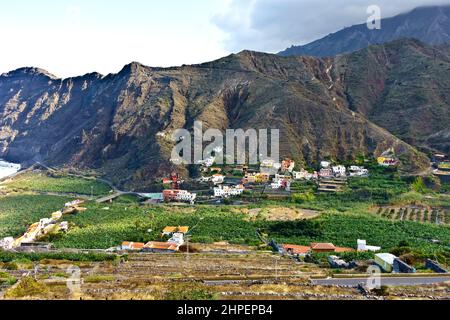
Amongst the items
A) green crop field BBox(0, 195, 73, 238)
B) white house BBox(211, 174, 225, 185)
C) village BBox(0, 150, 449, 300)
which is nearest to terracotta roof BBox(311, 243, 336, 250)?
village BBox(0, 150, 449, 300)

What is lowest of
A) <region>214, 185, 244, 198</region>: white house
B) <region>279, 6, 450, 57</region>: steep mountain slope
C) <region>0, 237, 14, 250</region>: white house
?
<region>0, 237, 14, 250</region>: white house

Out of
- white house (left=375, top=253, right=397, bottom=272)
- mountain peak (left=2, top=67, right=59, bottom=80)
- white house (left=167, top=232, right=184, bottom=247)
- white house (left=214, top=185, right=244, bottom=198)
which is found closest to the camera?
white house (left=375, top=253, right=397, bottom=272)

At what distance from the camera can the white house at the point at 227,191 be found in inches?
1755

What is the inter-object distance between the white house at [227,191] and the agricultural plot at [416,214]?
1416 centimetres

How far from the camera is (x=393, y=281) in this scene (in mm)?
15266

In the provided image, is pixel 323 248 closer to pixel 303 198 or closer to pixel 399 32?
pixel 303 198

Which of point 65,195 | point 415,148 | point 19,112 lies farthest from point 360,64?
point 19,112

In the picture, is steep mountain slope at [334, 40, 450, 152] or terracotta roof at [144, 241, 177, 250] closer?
terracotta roof at [144, 241, 177, 250]

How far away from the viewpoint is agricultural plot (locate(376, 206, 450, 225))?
33.8 metres

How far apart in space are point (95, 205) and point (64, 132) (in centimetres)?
5529

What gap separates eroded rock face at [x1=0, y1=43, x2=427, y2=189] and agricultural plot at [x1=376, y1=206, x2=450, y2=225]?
509 inches

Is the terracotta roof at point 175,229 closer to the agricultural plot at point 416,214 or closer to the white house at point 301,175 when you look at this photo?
the agricultural plot at point 416,214

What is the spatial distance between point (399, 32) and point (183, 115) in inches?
3993

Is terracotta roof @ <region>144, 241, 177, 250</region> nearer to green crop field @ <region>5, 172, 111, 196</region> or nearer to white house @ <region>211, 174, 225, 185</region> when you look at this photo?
white house @ <region>211, 174, 225, 185</region>
